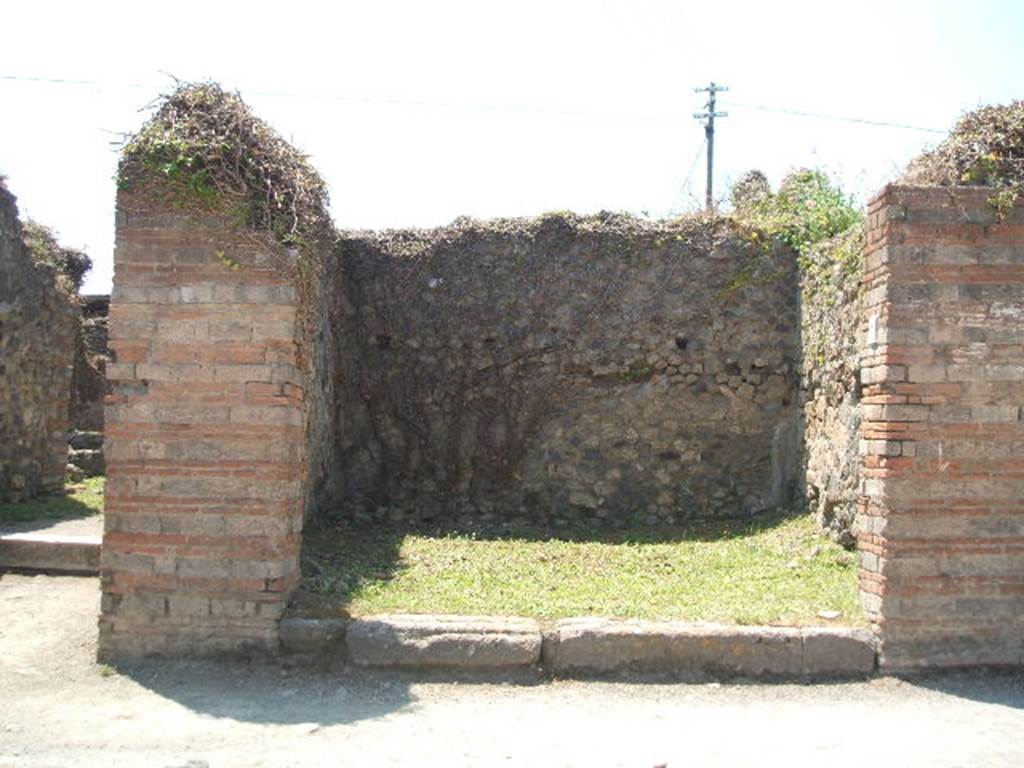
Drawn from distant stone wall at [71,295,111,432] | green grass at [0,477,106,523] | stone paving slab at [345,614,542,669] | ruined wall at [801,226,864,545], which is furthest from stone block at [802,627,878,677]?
distant stone wall at [71,295,111,432]

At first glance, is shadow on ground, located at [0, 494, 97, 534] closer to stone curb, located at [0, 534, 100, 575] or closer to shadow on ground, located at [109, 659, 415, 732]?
stone curb, located at [0, 534, 100, 575]

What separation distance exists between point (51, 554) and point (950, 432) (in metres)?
6.56

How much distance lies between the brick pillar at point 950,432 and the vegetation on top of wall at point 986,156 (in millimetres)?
193

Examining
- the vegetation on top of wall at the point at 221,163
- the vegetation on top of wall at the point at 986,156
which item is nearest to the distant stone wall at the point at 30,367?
the vegetation on top of wall at the point at 221,163

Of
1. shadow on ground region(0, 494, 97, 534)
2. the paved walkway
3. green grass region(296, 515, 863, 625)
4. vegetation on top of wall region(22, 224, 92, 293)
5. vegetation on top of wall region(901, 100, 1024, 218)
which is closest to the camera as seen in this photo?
vegetation on top of wall region(901, 100, 1024, 218)

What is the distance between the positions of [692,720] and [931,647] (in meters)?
1.66

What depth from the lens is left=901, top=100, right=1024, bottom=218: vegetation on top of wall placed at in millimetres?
5820

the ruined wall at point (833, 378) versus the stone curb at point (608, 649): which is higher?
the ruined wall at point (833, 378)

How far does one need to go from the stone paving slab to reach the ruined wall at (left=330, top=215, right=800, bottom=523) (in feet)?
13.6

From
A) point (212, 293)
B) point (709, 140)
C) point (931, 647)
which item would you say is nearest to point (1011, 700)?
point (931, 647)

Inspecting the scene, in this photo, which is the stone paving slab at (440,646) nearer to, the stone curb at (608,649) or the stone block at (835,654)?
the stone curb at (608,649)

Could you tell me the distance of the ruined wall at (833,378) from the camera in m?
7.75

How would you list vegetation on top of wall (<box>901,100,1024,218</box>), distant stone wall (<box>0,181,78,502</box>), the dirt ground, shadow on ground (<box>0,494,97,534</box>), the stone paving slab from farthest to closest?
distant stone wall (<box>0,181,78,502</box>) → shadow on ground (<box>0,494,97,534</box>) → vegetation on top of wall (<box>901,100,1024,218</box>) → the stone paving slab → the dirt ground

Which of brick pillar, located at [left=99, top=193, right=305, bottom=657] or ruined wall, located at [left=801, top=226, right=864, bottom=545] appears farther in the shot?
ruined wall, located at [left=801, top=226, right=864, bottom=545]
